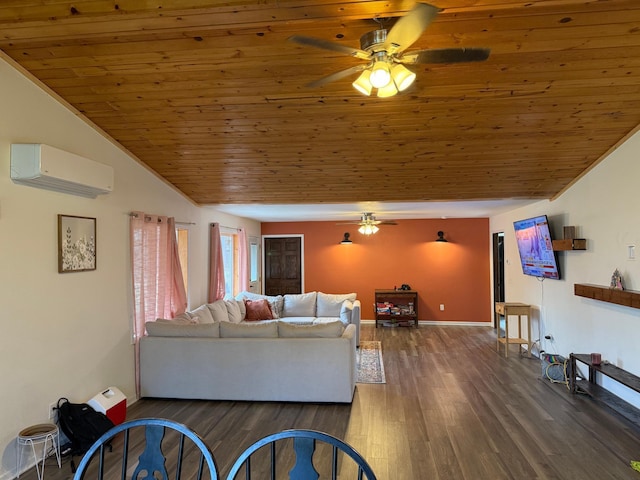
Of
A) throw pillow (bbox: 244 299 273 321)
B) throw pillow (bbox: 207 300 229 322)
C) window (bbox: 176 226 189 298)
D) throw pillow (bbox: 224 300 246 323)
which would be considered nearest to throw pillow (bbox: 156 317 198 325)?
throw pillow (bbox: 207 300 229 322)

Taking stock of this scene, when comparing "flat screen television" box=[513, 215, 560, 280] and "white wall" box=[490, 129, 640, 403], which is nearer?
"white wall" box=[490, 129, 640, 403]

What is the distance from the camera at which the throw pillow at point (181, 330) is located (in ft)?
14.5

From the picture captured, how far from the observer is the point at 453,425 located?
371 centimetres

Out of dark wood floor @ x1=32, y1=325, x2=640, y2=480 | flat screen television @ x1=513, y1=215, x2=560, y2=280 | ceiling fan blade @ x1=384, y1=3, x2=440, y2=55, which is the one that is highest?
ceiling fan blade @ x1=384, y1=3, x2=440, y2=55

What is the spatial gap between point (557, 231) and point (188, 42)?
5059 mm

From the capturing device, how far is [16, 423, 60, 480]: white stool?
9.44 ft

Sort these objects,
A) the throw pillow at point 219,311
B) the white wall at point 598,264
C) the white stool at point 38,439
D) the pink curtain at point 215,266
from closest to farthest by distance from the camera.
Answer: the white stool at point 38,439
the white wall at point 598,264
the throw pillow at point 219,311
the pink curtain at point 215,266

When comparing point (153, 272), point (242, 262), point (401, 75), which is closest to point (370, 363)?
point (153, 272)

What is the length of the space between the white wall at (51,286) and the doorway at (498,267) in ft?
22.5

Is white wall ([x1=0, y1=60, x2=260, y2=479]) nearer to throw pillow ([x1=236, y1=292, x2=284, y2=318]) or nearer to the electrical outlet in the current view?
the electrical outlet

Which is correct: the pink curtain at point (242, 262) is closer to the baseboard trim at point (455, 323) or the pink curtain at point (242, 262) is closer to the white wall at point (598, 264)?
the baseboard trim at point (455, 323)

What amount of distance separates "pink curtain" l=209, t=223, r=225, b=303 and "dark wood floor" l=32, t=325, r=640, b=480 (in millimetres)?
2286

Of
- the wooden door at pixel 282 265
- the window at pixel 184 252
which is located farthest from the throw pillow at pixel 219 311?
the wooden door at pixel 282 265

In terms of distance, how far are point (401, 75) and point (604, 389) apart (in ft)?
13.8
